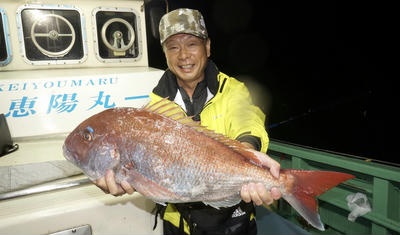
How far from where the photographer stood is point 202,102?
8.41 feet

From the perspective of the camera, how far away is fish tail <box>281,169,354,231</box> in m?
1.56

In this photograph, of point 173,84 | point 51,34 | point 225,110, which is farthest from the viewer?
point 51,34

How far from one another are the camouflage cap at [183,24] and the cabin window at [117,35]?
4.87 feet

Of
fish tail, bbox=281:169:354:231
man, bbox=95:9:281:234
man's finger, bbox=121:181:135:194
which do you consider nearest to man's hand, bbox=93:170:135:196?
man's finger, bbox=121:181:135:194

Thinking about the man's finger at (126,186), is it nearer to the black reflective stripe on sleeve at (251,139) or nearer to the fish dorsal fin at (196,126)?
the fish dorsal fin at (196,126)

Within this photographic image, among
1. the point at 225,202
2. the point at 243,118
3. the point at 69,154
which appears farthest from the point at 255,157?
the point at 69,154

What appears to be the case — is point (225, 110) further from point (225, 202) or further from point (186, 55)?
point (225, 202)

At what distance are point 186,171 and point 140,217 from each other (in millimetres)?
978

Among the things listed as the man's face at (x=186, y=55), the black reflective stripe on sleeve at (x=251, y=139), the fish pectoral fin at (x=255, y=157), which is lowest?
the fish pectoral fin at (x=255, y=157)

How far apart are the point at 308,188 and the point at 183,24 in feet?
5.85

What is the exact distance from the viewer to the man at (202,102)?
2.20 m

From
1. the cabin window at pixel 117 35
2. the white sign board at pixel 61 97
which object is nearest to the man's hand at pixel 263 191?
the white sign board at pixel 61 97

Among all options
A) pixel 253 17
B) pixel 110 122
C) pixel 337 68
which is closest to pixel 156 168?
pixel 110 122

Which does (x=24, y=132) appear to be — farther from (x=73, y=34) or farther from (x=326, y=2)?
(x=326, y=2)
